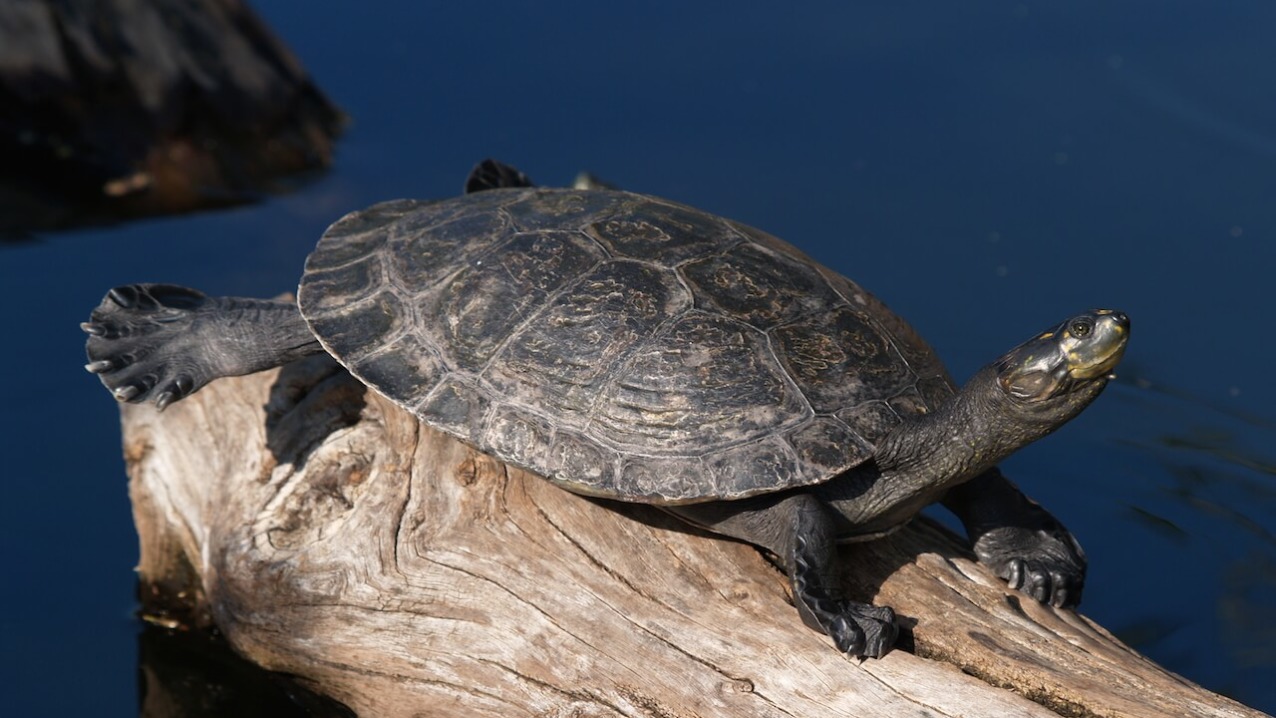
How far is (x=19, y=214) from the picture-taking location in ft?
21.3

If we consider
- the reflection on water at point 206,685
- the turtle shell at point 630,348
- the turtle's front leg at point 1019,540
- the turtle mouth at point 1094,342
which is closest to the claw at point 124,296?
the turtle shell at point 630,348

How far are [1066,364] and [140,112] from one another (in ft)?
18.1

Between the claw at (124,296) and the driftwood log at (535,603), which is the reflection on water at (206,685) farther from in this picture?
the claw at (124,296)

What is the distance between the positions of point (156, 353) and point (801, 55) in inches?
204

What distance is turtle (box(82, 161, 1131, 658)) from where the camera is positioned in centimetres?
330

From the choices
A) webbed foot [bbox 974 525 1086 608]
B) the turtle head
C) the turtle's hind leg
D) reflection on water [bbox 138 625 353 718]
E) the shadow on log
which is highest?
Answer: the shadow on log

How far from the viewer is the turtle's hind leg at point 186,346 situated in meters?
3.85

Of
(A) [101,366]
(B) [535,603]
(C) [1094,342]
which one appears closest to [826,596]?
(B) [535,603]

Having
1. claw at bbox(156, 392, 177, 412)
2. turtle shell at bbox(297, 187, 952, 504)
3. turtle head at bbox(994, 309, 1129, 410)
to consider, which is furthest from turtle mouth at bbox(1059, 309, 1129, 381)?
claw at bbox(156, 392, 177, 412)

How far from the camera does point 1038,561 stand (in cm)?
361

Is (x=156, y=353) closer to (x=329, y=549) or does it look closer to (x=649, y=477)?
(x=329, y=549)

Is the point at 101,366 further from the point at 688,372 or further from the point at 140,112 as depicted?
the point at 140,112

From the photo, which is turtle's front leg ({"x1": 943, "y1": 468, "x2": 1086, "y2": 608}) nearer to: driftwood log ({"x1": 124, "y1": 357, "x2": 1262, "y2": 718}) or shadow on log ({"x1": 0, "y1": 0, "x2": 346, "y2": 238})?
driftwood log ({"x1": 124, "y1": 357, "x2": 1262, "y2": 718})

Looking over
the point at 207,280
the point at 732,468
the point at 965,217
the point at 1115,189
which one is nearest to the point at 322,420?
the point at 732,468
